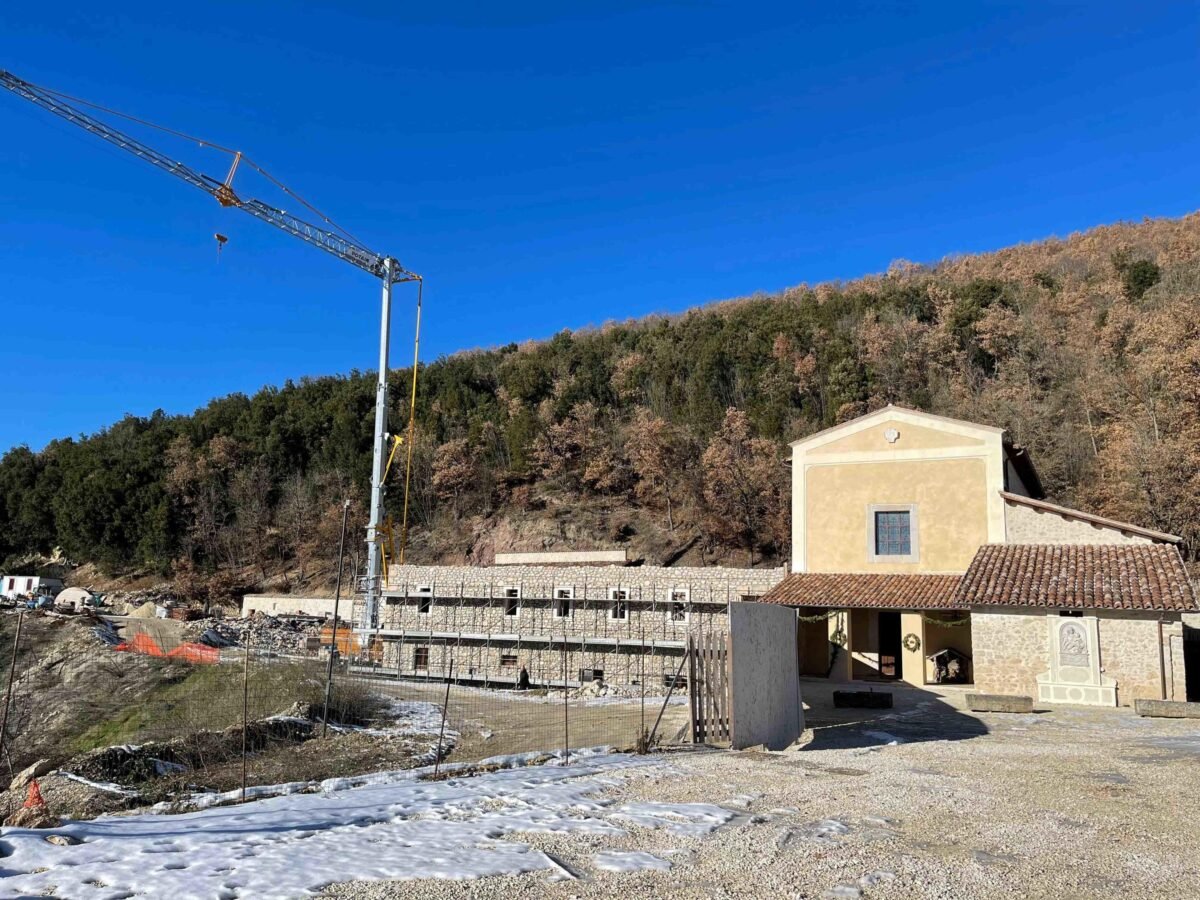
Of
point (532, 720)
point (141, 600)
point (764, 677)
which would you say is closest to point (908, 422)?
point (532, 720)

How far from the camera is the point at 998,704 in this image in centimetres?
1786

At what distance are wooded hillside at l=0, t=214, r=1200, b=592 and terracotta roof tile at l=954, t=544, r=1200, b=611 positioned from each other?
14.5 meters

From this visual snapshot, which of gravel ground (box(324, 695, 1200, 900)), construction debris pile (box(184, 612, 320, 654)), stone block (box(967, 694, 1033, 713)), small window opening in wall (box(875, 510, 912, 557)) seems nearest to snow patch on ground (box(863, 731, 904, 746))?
gravel ground (box(324, 695, 1200, 900))

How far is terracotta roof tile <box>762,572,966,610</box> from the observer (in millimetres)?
22766

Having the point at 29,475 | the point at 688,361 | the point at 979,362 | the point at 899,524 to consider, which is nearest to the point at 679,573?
the point at 899,524

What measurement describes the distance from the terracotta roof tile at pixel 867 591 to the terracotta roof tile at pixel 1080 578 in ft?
4.39

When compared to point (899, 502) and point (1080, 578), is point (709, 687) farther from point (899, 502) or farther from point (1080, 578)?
point (899, 502)

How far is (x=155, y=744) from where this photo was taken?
13.7 m

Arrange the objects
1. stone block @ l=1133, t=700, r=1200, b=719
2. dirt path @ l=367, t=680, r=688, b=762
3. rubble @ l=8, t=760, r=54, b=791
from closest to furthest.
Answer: rubble @ l=8, t=760, r=54, b=791 < dirt path @ l=367, t=680, r=688, b=762 < stone block @ l=1133, t=700, r=1200, b=719

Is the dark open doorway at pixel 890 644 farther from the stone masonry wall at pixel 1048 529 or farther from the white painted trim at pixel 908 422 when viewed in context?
the white painted trim at pixel 908 422

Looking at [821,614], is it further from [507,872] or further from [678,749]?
[507,872]

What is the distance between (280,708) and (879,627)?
1659 centimetres

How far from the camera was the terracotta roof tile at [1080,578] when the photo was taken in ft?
62.5

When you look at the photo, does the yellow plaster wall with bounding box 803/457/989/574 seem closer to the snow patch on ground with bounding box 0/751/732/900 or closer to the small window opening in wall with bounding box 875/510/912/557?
the small window opening in wall with bounding box 875/510/912/557
